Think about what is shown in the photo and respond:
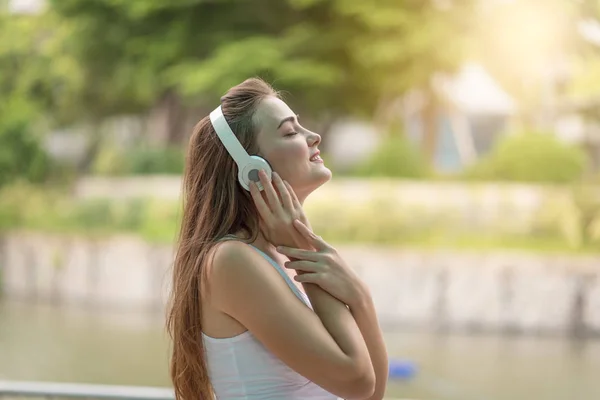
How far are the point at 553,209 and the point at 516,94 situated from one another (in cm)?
153

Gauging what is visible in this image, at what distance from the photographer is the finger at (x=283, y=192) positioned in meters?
0.90

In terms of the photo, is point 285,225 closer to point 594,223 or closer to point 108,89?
point 594,223

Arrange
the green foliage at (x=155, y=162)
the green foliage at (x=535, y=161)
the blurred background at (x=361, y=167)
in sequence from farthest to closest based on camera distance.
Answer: the green foliage at (x=155, y=162) → the green foliage at (x=535, y=161) → the blurred background at (x=361, y=167)

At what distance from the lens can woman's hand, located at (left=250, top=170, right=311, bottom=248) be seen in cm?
90

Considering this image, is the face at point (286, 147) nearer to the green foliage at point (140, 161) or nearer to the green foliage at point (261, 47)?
the green foliage at point (261, 47)

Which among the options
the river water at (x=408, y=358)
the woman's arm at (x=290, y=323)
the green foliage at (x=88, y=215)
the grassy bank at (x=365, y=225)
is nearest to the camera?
the woman's arm at (x=290, y=323)

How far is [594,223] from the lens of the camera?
300 inches

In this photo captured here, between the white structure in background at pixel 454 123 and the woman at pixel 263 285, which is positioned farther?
the white structure in background at pixel 454 123

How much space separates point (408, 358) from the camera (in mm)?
6059

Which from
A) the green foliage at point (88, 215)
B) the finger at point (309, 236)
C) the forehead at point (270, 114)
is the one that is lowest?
the green foliage at point (88, 215)

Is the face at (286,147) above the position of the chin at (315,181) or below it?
above

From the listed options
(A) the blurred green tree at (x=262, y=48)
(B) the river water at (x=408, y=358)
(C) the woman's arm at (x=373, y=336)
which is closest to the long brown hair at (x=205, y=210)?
(C) the woman's arm at (x=373, y=336)

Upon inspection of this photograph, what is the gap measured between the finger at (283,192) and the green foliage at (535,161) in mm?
6993

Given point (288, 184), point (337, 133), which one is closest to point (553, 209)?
point (337, 133)
